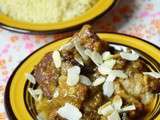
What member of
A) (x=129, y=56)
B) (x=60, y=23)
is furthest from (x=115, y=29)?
(x=129, y=56)

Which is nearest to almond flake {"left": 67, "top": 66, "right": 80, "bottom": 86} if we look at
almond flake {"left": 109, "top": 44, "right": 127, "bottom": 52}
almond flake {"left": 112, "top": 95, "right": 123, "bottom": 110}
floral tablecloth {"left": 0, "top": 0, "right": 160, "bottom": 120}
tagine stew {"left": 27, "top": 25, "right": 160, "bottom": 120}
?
tagine stew {"left": 27, "top": 25, "right": 160, "bottom": 120}

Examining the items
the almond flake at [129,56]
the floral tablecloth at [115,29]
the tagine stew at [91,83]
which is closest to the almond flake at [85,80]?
the tagine stew at [91,83]

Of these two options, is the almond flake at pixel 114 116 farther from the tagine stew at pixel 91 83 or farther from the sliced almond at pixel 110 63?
the sliced almond at pixel 110 63

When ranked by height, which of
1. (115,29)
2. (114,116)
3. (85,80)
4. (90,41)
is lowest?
(114,116)

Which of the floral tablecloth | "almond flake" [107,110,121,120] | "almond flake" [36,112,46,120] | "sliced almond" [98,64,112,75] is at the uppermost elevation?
the floral tablecloth

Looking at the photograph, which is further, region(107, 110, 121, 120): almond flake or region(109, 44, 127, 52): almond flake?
region(109, 44, 127, 52): almond flake

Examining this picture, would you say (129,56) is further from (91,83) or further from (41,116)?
(41,116)

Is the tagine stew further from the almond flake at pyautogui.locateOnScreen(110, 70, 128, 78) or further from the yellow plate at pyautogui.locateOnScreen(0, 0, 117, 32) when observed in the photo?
the yellow plate at pyautogui.locateOnScreen(0, 0, 117, 32)
